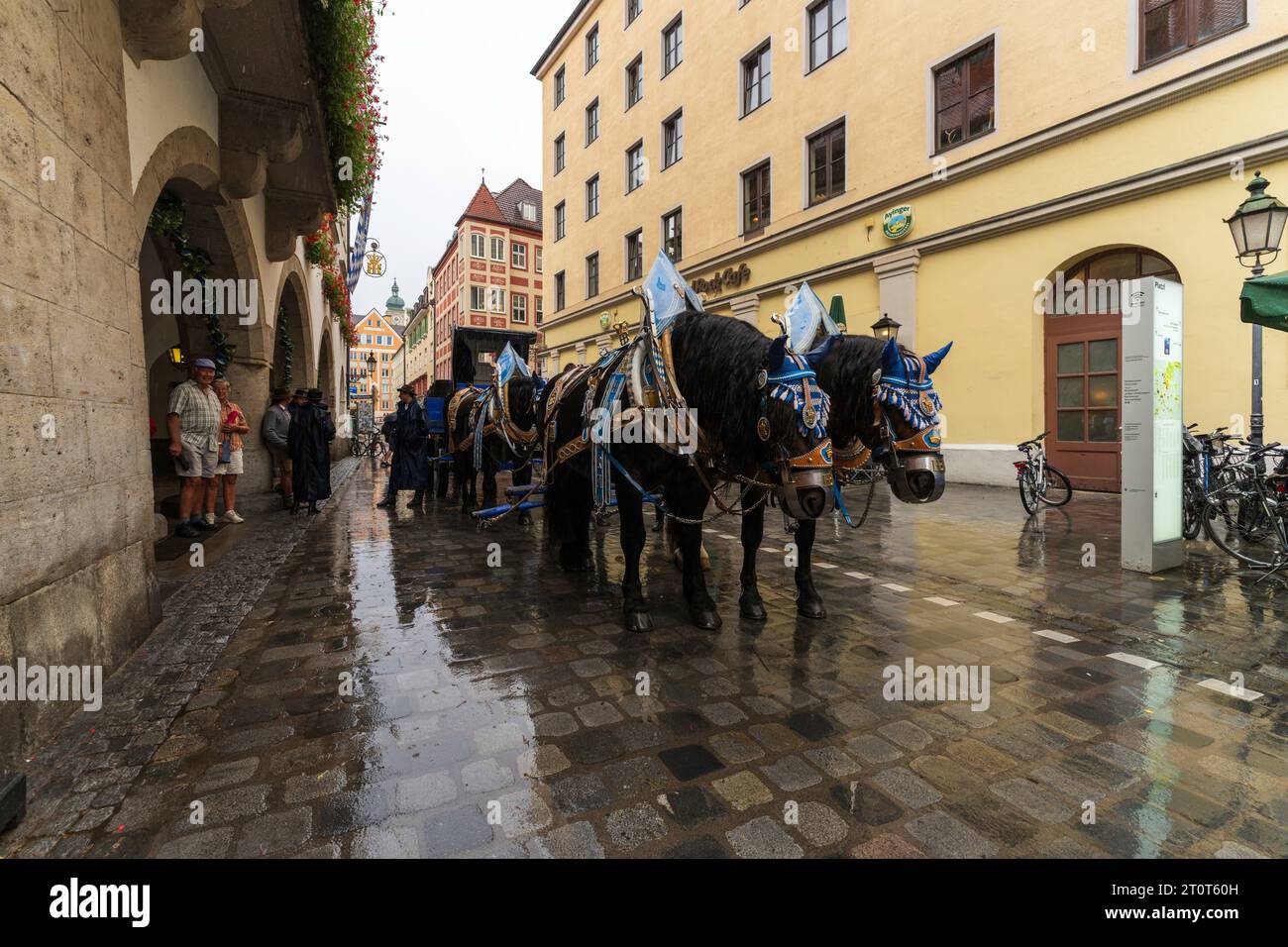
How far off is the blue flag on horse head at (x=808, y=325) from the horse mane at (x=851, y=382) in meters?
0.42

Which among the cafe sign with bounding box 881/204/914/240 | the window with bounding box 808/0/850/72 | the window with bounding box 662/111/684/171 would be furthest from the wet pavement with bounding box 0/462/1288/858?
the window with bounding box 662/111/684/171

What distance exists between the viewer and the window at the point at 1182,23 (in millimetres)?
8453

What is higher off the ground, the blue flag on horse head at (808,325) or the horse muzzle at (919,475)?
the blue flag on horse head at (808,325)

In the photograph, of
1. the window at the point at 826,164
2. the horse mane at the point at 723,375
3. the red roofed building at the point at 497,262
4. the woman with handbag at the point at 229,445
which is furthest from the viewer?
the red roofed building at the point at 497,262

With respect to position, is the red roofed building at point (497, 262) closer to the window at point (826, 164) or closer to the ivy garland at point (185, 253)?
the window at point (826, 164)

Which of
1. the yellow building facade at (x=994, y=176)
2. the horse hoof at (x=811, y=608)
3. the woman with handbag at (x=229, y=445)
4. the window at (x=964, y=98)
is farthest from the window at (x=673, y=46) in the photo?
the horse hoof at (x=811, y=608)

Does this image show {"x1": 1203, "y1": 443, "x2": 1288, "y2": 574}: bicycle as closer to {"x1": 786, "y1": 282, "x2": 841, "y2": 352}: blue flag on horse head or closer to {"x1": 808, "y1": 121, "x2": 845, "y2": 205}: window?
{"x1": 786, "y1": 282, "x2": 841, "y2": 352}: blue flag on horse head

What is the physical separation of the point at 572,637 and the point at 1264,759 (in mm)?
3151

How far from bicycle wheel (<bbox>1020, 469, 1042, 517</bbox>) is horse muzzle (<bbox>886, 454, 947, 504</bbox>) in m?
5.94

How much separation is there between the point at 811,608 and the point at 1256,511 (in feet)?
16.4

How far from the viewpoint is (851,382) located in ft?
12.4

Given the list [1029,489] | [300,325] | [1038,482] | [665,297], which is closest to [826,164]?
[1038,482]

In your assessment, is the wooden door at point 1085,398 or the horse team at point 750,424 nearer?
the horse team at point 750,424
